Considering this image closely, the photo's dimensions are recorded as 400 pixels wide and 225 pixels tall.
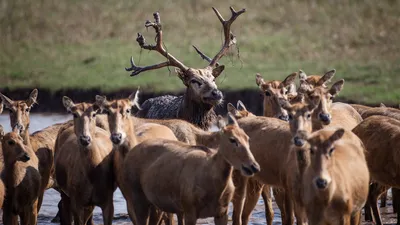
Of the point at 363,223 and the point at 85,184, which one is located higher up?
the point at 85,184

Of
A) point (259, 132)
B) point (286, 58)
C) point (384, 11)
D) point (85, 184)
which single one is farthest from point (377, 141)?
point (384, 11)

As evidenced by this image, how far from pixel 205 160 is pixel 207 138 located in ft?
8.79

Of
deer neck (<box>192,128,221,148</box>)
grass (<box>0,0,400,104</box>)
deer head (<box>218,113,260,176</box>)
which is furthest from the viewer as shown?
grass (<box>0,0,400,104</box>)

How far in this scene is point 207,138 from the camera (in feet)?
49.9

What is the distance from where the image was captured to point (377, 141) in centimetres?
1455

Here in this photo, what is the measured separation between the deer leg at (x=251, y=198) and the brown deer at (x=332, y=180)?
237 centimetres

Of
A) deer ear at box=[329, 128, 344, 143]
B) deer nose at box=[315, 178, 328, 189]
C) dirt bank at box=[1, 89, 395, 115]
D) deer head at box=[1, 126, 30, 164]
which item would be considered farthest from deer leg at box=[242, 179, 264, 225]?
dirt bank at box=[1, 89, 395, 115]

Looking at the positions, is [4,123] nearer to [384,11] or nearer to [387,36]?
[387,36]

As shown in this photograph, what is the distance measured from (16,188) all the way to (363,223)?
16.8 ft

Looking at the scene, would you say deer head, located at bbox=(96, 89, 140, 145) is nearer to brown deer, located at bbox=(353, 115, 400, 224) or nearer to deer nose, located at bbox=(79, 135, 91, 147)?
deer nose, located at bbox=(79, 135, 91, 147)

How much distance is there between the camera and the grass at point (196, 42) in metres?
32.5

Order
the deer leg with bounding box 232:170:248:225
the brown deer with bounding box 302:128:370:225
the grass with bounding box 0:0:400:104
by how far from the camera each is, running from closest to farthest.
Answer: the brown deer with bounding box 302:128:370:225 < the deer leg with bounding box 232:170:248:225 < the grass with bounding box 0:0:400:104

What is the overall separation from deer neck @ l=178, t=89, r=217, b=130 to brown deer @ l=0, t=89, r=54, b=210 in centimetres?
218

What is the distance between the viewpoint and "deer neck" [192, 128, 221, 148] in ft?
48.8
